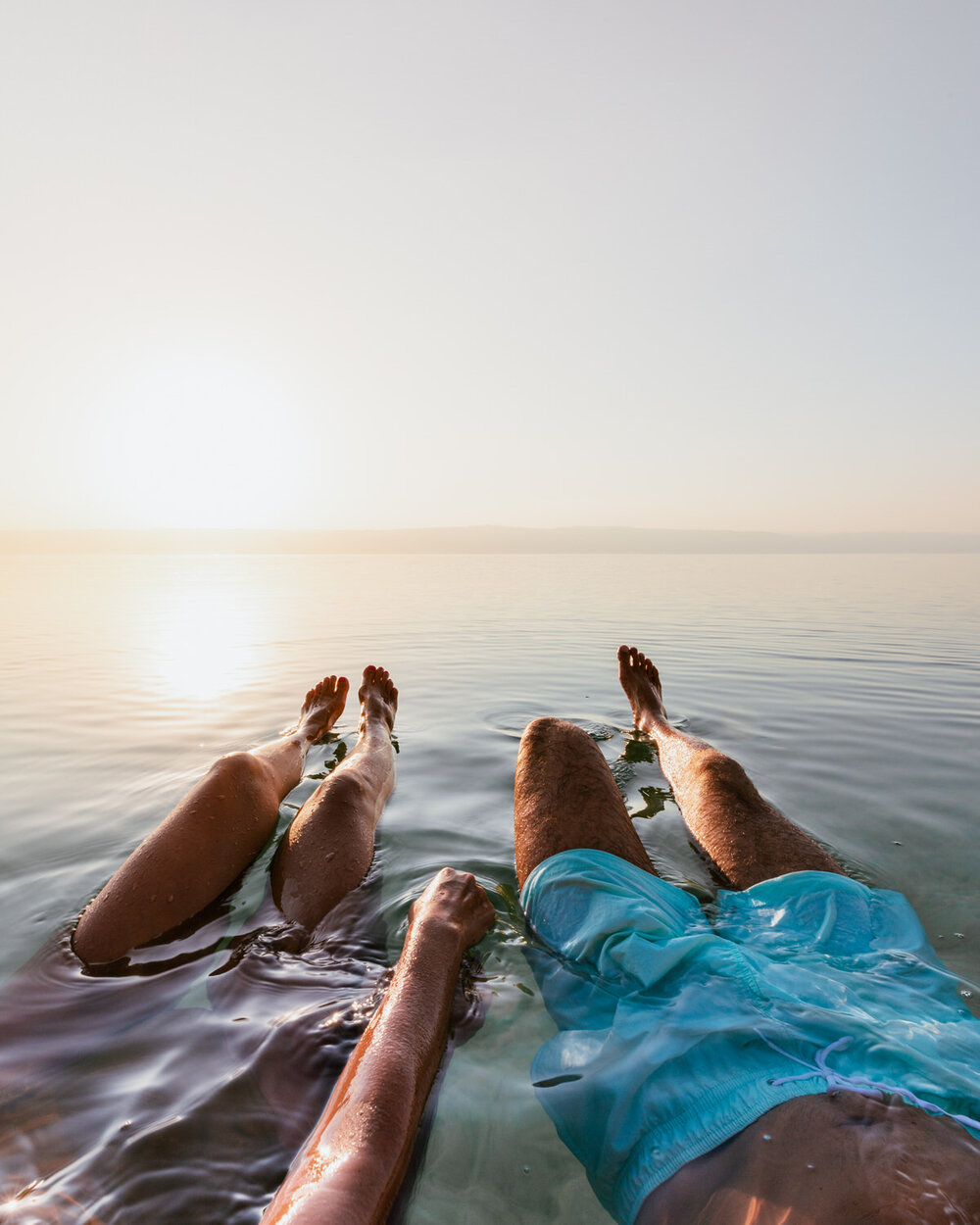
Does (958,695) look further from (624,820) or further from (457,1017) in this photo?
(457,1017)

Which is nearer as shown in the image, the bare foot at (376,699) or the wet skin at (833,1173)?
the wet skin at (833,1173)

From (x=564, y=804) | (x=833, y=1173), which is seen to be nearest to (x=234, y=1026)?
(x=564, y=804)

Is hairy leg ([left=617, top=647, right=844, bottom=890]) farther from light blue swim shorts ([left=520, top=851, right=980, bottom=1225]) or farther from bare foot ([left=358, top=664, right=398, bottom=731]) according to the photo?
bare foot ([left=358, top=664, right=398, bottom=731])

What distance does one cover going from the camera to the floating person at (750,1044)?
1.04m

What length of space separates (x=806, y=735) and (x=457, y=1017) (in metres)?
3.93

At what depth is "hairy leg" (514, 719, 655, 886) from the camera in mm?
2084

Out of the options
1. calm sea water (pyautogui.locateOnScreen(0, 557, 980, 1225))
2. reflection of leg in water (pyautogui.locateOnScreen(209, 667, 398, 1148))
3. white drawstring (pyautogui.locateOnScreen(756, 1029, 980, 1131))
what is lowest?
calm sea water (pyautogui.locateOnScreen(0, 557, 980, 1225))

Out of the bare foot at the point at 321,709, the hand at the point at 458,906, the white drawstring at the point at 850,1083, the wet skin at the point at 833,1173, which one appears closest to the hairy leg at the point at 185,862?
the hand at the point at 458,906

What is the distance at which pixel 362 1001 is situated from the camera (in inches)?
67.0

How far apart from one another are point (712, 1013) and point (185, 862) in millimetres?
1597

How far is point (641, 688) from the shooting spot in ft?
16.5

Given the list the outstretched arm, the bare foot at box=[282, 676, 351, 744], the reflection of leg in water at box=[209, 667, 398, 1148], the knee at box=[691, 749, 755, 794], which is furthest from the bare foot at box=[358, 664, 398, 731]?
the outstretched arm

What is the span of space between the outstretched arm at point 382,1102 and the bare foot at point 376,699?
2.64 metres

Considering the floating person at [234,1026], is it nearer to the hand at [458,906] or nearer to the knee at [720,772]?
the hand at [458,906]
